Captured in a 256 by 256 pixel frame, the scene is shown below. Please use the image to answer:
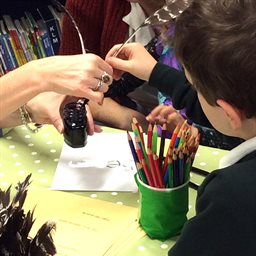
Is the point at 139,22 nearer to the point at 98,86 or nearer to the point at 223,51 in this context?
the point at 98,86

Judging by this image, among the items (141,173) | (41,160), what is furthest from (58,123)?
(141,173)

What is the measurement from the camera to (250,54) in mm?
760

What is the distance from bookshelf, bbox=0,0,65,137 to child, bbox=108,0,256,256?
1474 mm

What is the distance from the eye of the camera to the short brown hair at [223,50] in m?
0.77

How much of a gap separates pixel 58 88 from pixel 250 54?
48 centimetres

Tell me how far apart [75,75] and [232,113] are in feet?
1.33

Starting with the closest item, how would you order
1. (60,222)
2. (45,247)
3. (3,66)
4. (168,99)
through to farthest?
(45,247) < (60,222) < (168,99) < (3,66)

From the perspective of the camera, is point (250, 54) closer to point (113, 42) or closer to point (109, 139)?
point (109, 139)

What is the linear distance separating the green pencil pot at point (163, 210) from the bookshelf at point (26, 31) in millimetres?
1461

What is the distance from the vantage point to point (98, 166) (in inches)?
Answer: 44.8

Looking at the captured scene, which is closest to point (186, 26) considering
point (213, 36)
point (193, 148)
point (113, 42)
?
point (213, 36)

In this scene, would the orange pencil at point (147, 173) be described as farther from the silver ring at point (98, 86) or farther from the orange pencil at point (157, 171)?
the silver ring at point (98, 86)

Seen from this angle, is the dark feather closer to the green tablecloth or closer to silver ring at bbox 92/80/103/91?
the green tablecloth

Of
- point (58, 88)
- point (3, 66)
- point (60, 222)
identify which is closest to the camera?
point (60, 222)
